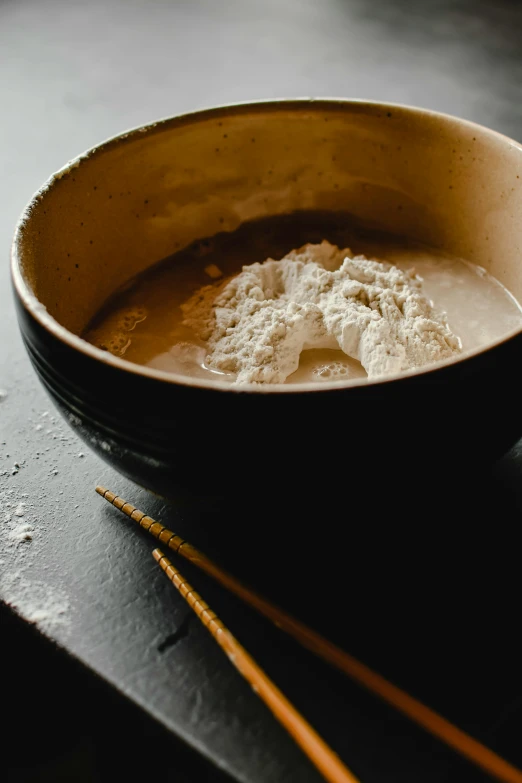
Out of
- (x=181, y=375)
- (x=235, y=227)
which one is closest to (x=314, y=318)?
(x=181, y=375)

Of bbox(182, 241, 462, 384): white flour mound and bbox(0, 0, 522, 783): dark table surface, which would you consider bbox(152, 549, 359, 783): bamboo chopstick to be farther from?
bbox(182, 241, 462, 384): white flour mound

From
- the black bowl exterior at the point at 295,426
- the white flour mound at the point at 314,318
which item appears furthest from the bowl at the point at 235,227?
the white flour mound at the point at 314,318

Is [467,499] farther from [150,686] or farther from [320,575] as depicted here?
[150,686]

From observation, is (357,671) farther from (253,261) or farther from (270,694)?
(253,261)

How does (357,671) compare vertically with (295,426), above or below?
below

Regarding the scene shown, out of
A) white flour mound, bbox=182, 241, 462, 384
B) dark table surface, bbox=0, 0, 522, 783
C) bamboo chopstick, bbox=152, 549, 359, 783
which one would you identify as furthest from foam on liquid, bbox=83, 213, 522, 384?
bamboo chopstick, bbox=152, 549, 359, 783

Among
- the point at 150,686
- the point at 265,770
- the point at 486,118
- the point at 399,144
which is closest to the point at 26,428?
the point at 150,686
